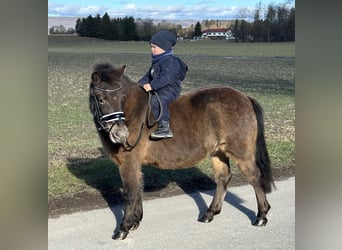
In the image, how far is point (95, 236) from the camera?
493 centimetres

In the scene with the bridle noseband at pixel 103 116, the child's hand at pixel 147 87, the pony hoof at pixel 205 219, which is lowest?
the pony hoof at pixel 205 219

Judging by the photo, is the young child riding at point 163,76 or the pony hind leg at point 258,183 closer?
the young child riding at point 163,76

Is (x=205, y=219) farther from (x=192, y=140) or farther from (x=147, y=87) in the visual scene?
(x=147, y=87)

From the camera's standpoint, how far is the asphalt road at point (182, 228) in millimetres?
4727

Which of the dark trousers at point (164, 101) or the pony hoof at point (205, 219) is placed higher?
the dark trousers at point (164, 101)

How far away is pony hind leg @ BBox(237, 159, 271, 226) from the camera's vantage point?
5.34 metres

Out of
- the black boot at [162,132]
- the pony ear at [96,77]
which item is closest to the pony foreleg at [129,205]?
the black boot at [162,132]

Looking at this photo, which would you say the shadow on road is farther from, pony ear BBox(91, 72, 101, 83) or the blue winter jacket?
pony ear BBox(91, 72, 101, 83)

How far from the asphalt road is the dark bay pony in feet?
0.55

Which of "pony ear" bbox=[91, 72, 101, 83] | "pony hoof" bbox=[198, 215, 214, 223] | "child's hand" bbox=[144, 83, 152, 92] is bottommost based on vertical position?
"pony hoof" bbox=[198, 215, 214, 223]

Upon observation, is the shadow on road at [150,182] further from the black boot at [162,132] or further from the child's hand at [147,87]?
the child's hand at [147,87]

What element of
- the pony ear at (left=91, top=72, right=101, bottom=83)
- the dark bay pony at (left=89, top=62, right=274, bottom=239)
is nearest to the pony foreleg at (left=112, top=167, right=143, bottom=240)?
the dark bay pony at (left=89, top=62, right=274, bottom=239)
